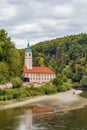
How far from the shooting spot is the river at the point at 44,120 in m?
44.6

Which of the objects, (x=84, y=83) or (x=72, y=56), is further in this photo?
(x=72, y=56)

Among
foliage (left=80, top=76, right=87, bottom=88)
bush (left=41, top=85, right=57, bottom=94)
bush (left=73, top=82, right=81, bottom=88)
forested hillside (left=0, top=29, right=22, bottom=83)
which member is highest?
forested hillside (left=0, top=29, right=22, bottom=83)

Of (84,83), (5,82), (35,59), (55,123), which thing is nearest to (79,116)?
(55,123)

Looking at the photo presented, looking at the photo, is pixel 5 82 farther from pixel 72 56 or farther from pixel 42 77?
pixel 72 56

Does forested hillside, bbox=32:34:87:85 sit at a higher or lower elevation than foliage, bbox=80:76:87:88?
higher

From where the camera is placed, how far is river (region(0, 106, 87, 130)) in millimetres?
44562

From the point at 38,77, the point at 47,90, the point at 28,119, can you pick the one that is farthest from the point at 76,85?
the point at 28,119

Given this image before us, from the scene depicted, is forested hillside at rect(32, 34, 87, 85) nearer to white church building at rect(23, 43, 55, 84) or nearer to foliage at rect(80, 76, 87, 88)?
foliage at rect(80, 76, 87, 88)

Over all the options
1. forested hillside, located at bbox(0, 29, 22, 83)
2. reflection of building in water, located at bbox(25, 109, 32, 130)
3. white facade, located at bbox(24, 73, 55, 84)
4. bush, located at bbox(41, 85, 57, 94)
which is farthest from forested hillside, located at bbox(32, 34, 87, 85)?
reflection of building in water, located at bbox(25, 109, 32, 130)

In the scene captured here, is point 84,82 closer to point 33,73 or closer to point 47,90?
point 33,73

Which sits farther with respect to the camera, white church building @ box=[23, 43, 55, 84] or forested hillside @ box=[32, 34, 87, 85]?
forested hillside @ box=[32, 34, 87, 85]

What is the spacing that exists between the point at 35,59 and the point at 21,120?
128 m

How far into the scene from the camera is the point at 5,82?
85.1 meters

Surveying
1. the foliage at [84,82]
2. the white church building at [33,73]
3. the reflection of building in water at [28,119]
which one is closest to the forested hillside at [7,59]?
the reflection of building in water at [28,119]
